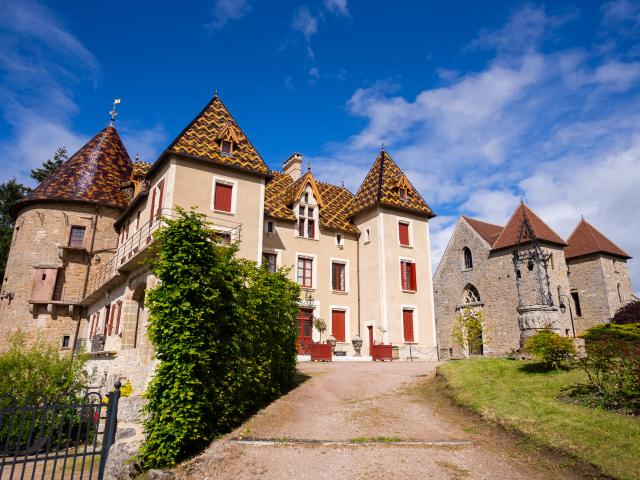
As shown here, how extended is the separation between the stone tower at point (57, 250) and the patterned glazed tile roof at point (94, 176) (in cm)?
5

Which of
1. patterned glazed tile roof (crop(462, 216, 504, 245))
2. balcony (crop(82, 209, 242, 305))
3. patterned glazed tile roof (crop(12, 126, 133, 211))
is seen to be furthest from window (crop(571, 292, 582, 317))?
patterned glazed tile roof (crop(12, 126, 133, 211))

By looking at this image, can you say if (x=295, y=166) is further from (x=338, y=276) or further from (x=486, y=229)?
(x=486, y=229)

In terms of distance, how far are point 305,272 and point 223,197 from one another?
689cm

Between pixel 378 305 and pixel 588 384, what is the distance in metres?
14.2

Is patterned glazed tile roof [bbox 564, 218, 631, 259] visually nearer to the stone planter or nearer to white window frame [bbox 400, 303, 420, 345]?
white window frame [bbox 400, 303, 420, 345]

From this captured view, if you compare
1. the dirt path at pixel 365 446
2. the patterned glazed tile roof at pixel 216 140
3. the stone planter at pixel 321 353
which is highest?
the patterned glazed tile roof at pixel 216 140

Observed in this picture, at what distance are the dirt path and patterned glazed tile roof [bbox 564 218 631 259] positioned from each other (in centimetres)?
2743

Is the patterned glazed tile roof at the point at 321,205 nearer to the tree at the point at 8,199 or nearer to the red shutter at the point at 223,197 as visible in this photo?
the red shutter at the point at 223,197

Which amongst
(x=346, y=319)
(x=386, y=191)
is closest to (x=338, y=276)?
(x=346, y=319)

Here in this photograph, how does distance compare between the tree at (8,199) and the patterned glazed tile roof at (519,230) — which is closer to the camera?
the patterned glazed tile roof at (519,230)

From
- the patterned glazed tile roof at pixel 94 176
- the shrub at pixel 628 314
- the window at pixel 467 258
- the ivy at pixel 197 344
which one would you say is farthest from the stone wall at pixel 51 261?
the shrub at pixel 628 314

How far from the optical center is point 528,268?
29.4m

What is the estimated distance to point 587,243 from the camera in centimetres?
3325

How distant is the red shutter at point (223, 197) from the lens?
1916cm
